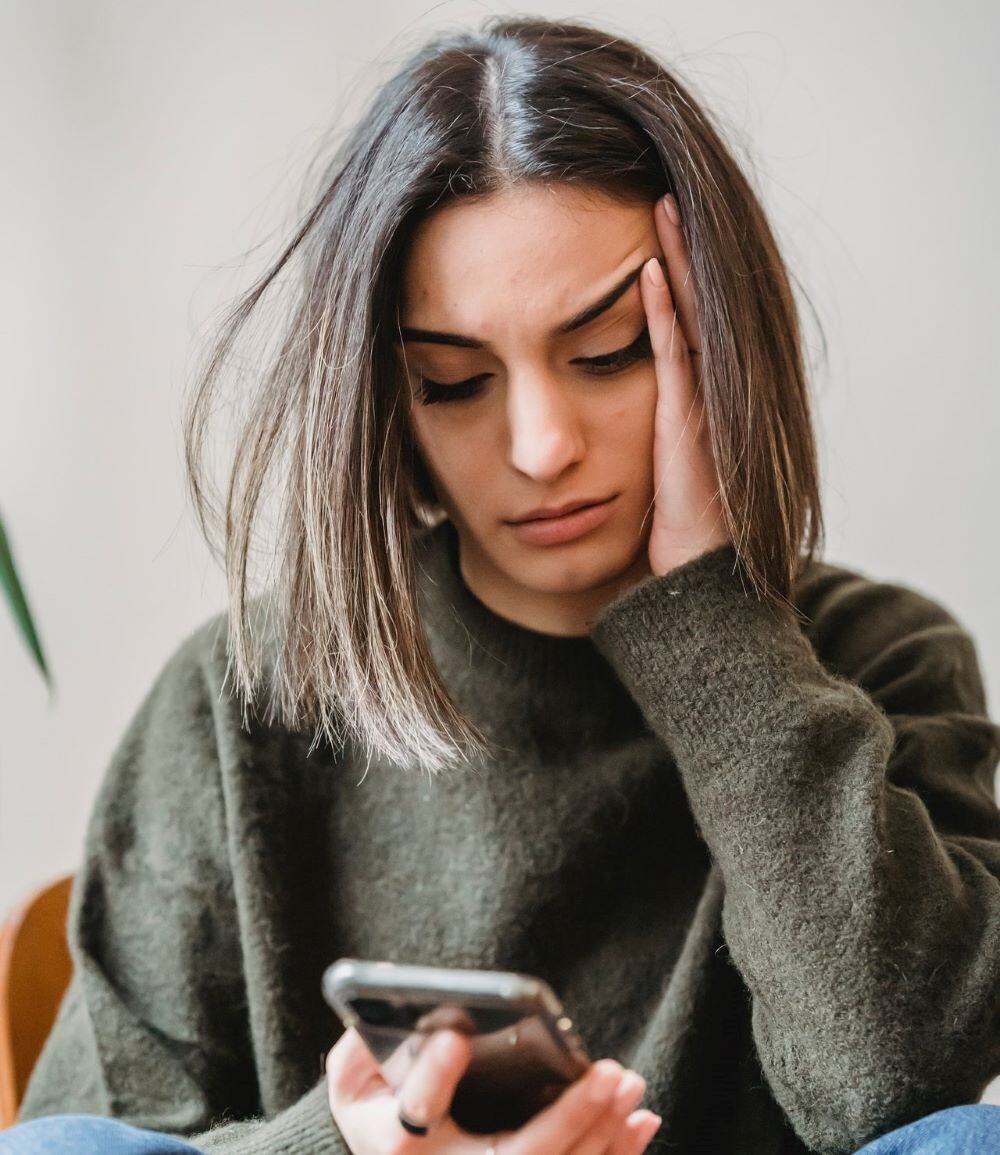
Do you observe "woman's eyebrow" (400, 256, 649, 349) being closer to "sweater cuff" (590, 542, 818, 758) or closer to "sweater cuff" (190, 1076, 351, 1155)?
"sweater cuff" (590, 542, 818, 758)

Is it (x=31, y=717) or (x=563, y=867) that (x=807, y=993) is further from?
(x=31, y=717)

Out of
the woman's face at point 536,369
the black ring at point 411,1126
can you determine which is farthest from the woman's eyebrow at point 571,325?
the black ring at point 411,1126

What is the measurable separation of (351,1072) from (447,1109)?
0.07 meters

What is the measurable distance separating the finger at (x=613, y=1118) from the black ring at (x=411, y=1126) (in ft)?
0.26

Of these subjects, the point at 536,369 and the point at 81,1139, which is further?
the point at 536,369

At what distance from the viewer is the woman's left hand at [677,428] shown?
29.2 inches

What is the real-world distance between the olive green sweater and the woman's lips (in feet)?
0.17

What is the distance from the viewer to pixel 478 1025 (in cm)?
49

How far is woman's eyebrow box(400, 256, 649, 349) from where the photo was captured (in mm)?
708

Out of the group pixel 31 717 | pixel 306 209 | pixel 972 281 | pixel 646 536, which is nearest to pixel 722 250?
pixel 646 536

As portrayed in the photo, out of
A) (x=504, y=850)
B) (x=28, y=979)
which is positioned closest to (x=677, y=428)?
(x=504, y=850)

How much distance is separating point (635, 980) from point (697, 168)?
0.55m

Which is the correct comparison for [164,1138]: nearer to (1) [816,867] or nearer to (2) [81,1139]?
(2) [81,1139]

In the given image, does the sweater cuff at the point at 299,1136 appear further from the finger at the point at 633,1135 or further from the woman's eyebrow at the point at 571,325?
the woman's eyebrow at the point at 571,325
